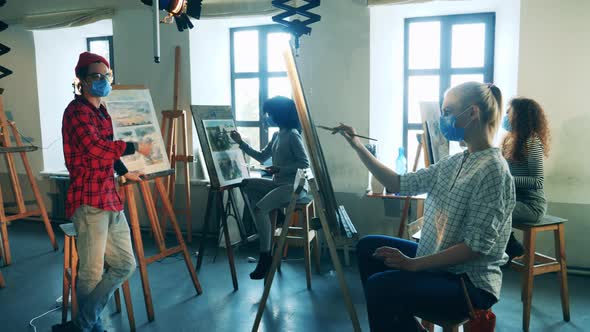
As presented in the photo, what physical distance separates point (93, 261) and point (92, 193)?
0.35m

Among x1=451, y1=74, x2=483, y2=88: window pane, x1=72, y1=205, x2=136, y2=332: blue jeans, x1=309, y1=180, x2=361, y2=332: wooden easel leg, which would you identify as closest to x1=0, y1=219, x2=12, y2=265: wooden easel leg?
x1=72, y1=205, x2=136, y2=332: blue jeans

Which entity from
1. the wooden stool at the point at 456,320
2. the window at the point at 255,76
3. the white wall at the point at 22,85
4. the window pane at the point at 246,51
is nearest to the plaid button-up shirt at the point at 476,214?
the wooden stool at the point at 456,320

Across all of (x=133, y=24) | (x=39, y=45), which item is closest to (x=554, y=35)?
(x=133, y=24)

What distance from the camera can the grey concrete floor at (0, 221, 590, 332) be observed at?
2.62m

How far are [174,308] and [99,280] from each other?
69 centimetres

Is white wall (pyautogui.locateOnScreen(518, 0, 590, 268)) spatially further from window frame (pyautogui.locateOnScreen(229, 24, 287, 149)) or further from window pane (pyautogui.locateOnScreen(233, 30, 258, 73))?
window pane (pyautogui.locateOnScreen(233, 30, 258, 73))

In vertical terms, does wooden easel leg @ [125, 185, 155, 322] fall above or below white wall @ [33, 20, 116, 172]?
below

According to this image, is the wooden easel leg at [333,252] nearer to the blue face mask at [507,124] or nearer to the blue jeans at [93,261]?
the blue jeans at [93,261]

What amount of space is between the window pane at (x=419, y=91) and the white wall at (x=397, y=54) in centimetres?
9

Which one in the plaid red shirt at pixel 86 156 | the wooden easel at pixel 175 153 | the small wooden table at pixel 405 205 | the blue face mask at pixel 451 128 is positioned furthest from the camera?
the wooden easel at pixel 175 153

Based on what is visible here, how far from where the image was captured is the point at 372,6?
3652mm

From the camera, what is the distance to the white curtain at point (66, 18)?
14.9 ft

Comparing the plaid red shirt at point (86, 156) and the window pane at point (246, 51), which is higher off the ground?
the window pane at point (246, 51)

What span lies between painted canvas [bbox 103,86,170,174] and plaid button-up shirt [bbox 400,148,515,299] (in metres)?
1.76
